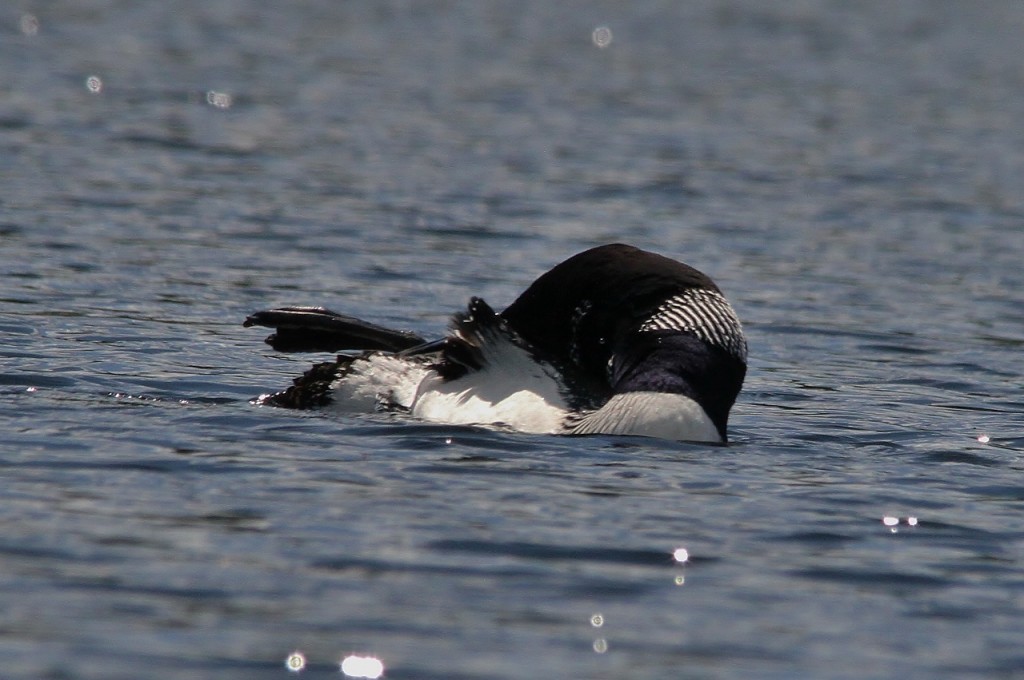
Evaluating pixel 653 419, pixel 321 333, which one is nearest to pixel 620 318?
pixel 653 419

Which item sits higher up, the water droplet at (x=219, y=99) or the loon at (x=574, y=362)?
the water droplet at (x=219, y=99)

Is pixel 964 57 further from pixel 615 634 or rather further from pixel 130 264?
pixel 615 634

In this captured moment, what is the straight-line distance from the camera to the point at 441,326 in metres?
9.54

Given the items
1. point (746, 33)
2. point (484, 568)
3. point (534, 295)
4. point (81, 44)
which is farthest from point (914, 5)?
point (484, 568)

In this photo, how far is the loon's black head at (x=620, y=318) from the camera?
22.4 feet

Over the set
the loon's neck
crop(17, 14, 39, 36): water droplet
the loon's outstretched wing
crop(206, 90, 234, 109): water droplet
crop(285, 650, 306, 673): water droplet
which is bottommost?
crop(285, 650, 306, 673): water droplet

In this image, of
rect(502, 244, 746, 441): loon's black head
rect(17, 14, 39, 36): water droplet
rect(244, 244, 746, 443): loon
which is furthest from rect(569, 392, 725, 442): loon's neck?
rect(17, 14, 39, 36): water droplet

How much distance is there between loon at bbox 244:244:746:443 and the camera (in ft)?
21.8

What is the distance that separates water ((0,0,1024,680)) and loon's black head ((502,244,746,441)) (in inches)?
16.8

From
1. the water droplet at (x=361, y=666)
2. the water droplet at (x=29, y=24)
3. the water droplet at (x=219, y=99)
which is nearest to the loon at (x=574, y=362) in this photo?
the water droplet at (x=361, y=666)

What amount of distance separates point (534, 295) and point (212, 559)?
2473 mm

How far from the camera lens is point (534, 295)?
7078 mm

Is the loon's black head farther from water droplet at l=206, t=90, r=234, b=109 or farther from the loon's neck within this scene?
water droplet at l=206, t=90, r=234, b=109

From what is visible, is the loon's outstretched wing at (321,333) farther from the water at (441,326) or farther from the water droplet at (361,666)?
the water droplet at (361,666)
